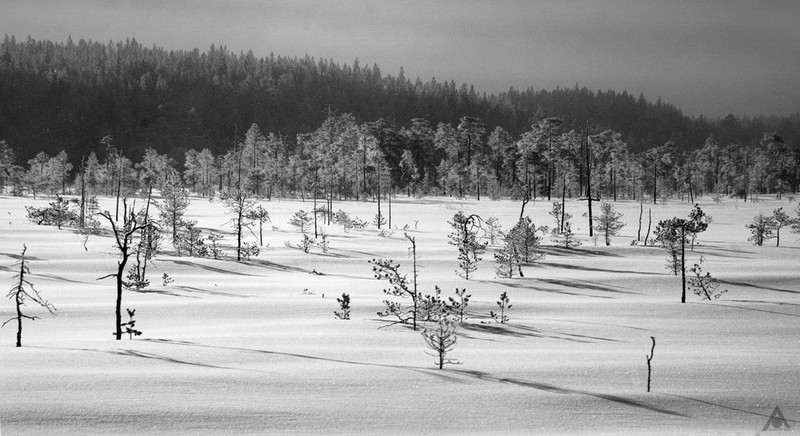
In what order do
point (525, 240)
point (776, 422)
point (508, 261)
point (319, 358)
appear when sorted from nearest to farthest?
point (776, 422) < point (319, 358) < point (508, 261) < point (525, 240)

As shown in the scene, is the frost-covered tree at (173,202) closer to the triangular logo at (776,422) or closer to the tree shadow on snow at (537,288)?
the tree shadow on snow at (537,288)

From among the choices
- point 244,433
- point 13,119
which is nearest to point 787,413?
point 244,433

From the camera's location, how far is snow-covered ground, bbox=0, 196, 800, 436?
1259 centimetres

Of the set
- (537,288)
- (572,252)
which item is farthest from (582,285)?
(572,252)

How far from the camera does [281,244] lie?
46250mm

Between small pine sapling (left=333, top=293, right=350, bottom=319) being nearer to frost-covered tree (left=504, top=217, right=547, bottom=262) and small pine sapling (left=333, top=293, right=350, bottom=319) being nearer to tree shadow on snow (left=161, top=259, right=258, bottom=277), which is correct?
tree shadow on snow (left=161, top=259, right=258, bottom=277)

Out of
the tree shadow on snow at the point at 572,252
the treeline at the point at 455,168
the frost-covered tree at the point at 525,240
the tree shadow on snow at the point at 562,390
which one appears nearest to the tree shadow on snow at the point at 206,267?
the frost-covered tree at the point at 525,240

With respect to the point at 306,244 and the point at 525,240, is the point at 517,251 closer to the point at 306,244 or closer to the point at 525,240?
the point at 525,240

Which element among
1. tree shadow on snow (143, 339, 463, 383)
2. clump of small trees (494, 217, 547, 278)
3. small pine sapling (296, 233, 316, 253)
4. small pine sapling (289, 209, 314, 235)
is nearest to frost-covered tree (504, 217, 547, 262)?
clump of small trees (494, 217, 547, 278)

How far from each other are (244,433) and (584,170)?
87.2m

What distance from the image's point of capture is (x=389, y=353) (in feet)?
59.1

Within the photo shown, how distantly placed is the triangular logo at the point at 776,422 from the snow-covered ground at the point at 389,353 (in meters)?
0.21

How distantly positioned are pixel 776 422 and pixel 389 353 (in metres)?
9.94

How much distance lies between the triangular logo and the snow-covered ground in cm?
21
